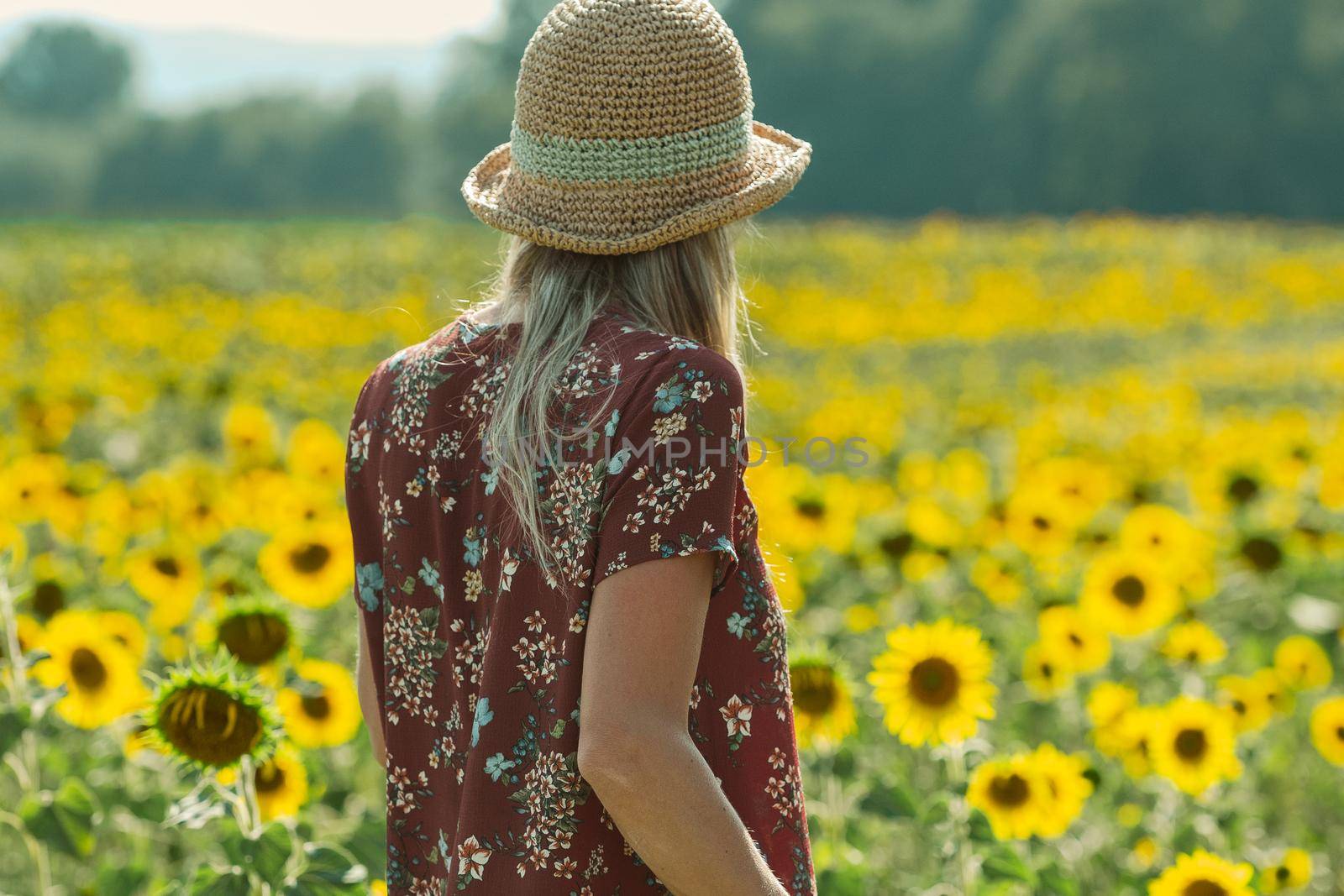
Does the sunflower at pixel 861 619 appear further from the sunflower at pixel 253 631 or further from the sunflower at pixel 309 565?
the sunflower at pixel 253 631

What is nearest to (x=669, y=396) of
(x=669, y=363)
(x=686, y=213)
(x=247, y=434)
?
(x=669, y=363)

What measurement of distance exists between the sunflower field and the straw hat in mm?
407

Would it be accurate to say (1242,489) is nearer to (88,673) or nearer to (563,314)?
(88,673)

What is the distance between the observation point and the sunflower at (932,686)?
2.16 metres

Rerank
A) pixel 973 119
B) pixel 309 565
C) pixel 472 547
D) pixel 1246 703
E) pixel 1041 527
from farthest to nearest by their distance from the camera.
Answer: pixel 973 119 < pixel 1041 527 < pixel 309 565 < pixel 1246 703 < pixel 472 547

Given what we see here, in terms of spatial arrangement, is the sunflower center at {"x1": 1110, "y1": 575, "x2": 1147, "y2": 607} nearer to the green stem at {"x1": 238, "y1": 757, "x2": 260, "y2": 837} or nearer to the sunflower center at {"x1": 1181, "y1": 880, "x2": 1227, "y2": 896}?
the sunflower center at {"x1": 1181, "y1": 880, "x2": 1227, "y2": 896}

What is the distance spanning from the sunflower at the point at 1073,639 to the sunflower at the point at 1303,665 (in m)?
0.49

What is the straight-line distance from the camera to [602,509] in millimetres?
1254

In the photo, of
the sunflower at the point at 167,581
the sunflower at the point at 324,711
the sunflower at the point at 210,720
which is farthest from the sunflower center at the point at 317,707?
the sunflower at the point at 210,720

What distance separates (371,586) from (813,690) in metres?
0.81

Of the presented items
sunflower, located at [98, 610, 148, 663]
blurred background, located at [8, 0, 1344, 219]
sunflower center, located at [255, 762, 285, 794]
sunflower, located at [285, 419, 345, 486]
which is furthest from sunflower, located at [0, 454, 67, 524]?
blurred background, located at [8, 0, 1344, 219]

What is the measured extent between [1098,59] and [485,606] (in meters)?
37.8

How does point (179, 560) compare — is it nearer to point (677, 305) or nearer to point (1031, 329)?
point (677, 305)

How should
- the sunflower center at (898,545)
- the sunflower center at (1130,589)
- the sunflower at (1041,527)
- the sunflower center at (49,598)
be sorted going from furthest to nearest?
the sunflower center at (898,545) → the sunflower at (1041,527) → the sunflower center at (1130,589) → the sunflower center at (49,598)
